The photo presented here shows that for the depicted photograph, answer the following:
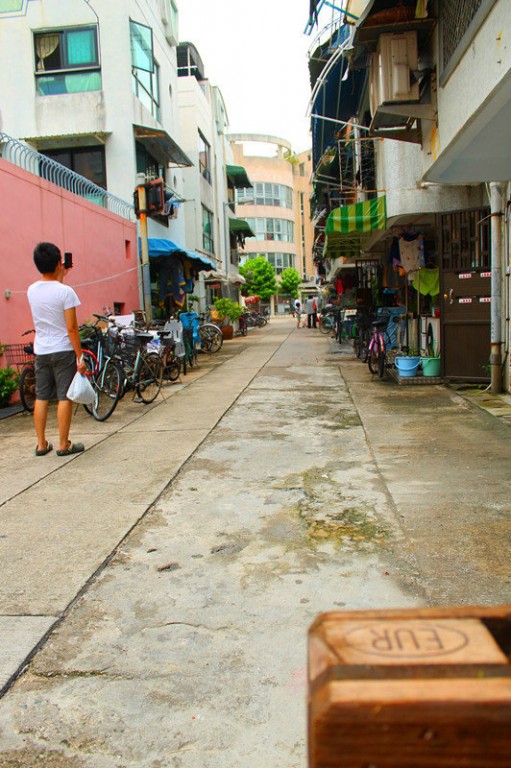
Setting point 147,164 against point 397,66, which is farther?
point 147,164

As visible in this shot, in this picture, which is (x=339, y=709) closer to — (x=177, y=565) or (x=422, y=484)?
(x=177, y=565)

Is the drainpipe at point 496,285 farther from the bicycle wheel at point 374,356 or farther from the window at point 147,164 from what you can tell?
the window at point 147,164

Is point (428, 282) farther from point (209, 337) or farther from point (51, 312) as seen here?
point (209, 337)

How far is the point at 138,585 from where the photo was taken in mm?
3154

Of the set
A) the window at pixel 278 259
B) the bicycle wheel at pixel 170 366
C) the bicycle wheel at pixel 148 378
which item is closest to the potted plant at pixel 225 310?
the bicycle wheel at pixel 170 366

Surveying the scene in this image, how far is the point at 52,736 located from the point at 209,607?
3.15ft

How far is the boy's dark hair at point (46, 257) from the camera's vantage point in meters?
5.86

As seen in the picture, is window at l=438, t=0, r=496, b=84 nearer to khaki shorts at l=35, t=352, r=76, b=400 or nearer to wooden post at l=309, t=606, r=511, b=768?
khaki shorts at l=35, t=352, r=76, b=400

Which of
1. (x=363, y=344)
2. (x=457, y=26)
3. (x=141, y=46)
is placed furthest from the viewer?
(x=141, y=46)

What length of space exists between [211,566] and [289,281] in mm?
61526

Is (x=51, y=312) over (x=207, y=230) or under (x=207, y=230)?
under

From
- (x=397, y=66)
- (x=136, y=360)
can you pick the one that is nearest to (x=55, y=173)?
(x=136, y=360)

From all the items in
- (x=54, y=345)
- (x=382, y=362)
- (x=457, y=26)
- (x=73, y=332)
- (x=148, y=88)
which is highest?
(x=148, y=88)

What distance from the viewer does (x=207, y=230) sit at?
87.4 ft
